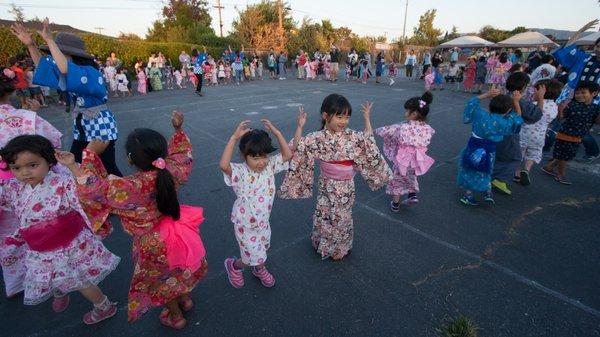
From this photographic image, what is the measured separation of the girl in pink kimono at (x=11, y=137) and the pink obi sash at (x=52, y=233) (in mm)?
524

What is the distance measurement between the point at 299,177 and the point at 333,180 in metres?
0.32

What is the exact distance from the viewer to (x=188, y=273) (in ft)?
7.17

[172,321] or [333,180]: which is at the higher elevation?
[333,180]

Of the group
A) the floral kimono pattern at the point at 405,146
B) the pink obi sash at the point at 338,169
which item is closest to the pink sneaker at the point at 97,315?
the pink obi sash at the point at 338,169

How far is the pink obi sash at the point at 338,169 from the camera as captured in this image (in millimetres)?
2709

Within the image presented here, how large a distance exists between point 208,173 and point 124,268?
2.24 metres

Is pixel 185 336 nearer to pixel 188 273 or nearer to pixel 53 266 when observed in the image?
pixel 188 273

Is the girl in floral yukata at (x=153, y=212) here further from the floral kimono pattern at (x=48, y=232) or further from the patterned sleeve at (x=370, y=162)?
the patterned sleeve at (x=370, y=162)

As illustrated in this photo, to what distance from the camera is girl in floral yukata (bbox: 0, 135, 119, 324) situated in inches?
78.1

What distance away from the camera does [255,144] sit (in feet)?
7.13

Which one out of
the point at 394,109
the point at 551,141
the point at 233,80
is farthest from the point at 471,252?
the point at 233,80

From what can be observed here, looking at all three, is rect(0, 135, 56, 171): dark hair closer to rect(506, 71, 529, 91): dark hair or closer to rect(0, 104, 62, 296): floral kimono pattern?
rect(0, 104, 62, 296): floral kimono pattern

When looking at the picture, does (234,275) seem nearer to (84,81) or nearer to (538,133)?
(84,81)

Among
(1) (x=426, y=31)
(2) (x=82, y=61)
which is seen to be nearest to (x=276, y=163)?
(2) (x=82, y=61)
